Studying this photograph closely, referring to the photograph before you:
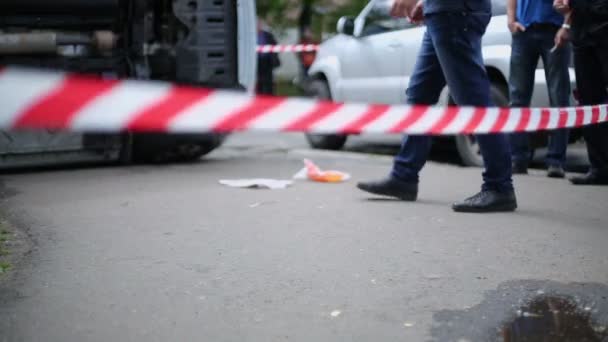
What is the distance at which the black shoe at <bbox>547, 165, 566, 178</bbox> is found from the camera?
6.82 metres

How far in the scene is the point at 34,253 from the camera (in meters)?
4.21

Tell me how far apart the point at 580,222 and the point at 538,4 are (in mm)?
2473

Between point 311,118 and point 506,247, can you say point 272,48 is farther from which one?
point 311,118

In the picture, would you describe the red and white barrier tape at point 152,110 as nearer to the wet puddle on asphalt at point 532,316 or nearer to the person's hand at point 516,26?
the wet puddle on asphalt at point 532,316

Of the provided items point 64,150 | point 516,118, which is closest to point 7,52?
point 64,150

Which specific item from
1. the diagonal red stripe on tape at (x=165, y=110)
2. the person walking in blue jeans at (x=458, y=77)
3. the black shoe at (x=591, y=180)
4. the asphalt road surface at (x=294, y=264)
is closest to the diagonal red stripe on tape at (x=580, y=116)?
the asphalt road surface at (x=294, y=264)

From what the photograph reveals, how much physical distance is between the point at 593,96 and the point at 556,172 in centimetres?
78

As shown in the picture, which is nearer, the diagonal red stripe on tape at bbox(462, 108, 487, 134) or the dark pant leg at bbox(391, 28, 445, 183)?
the diagonal red stripe on tape at bbox(462, 108, 487, 134)

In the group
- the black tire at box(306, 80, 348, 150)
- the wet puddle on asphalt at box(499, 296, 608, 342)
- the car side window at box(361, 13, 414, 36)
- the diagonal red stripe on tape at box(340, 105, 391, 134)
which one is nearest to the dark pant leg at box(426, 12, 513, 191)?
the diagonal red stripe on tape at box(340, 105, 391, 134)

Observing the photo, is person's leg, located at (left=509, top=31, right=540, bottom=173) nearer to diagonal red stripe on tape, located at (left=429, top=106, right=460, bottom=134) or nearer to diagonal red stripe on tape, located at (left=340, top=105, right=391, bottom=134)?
diagonal red stripe on tape, located at (left=429, top=106, right=460, bottom=134)

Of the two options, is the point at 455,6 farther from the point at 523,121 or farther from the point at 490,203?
the point at 490,203

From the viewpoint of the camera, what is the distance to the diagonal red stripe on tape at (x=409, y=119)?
369 centimetres

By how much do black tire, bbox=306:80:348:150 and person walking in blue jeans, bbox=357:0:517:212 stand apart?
13.4 ft

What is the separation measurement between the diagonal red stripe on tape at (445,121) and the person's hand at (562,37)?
2.56 metres
